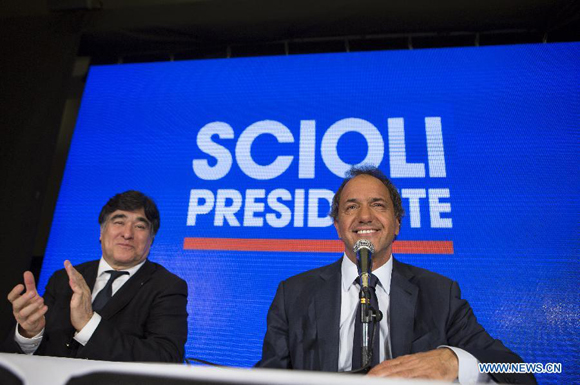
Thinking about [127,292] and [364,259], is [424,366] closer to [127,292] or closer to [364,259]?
[364,259]

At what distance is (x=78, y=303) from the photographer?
199 cm

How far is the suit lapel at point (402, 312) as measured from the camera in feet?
5.98

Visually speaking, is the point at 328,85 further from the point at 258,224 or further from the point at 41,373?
the point at 41,373

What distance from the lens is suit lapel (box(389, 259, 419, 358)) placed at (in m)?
1.82

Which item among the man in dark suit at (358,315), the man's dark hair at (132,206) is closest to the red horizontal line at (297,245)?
the man's dark hair at (132,206)

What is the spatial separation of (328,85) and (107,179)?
1.76 meters

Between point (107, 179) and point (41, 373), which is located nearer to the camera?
point (41, 373)

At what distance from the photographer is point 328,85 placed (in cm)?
331

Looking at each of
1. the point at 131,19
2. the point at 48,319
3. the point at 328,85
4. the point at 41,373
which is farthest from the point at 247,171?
the point at 41,373

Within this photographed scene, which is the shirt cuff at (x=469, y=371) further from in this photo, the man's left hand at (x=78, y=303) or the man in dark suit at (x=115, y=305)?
the man's left hand at (x=78, y=303)

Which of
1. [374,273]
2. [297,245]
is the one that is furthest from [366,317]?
[297,245]

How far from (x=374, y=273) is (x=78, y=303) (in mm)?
1341

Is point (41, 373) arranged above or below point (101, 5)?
below

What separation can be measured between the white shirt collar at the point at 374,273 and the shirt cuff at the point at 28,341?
1444 millimetres
